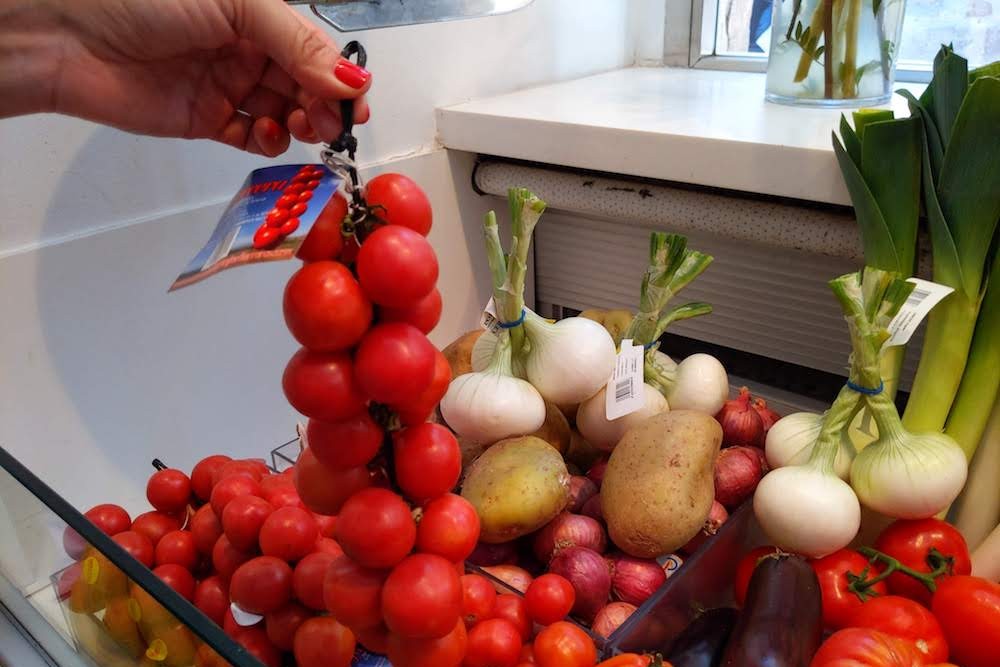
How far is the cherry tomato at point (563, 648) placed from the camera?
0.59m

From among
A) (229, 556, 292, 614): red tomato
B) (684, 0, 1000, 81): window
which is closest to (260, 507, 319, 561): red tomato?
(229, 556, 292, 614): red tomato

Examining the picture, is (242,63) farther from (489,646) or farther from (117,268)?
(489,646)

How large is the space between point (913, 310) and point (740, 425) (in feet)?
0.74

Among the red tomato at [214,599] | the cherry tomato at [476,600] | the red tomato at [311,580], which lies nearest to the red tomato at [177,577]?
the red tomato at [214,599]

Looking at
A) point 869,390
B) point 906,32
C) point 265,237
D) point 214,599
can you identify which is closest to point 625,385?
point 869,390

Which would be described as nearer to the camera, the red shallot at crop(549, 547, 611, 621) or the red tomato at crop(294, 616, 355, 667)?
the red tomato at crop(294, 616, 355, 667)

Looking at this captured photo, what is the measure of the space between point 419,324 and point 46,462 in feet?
2.29

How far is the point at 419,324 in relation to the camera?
413mm

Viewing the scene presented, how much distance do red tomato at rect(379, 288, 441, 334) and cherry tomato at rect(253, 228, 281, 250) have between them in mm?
65

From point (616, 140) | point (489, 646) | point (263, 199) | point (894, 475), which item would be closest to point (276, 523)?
point (489, 646)

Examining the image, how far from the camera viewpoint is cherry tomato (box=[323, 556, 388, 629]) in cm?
43

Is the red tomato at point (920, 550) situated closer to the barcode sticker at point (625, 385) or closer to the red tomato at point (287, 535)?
the barcode sticker at point (625, 385)

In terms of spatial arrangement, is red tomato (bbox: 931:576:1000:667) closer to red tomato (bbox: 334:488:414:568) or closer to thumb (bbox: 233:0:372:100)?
red tomato (bbox: 334:488:414:568)

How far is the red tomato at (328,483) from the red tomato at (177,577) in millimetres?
279
